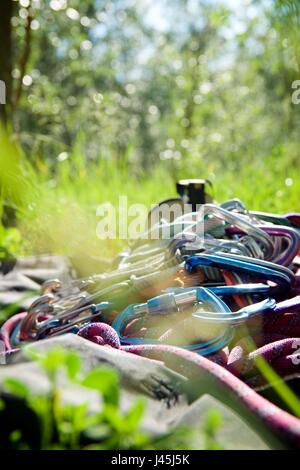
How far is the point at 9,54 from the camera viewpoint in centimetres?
349

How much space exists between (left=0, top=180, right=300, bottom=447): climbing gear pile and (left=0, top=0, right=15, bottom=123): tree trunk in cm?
188

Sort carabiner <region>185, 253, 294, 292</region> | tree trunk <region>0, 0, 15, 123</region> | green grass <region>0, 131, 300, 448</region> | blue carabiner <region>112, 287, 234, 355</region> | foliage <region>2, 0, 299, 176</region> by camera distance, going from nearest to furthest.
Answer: blue carabiner <region>112, 287, 234, 355</region>, carabiner <region>185, 253, 294, 292</region>, green grass <region>0, 131, 300, 448</region>, tree trunk <region>0, 0, 15, 123</region>, foliage <region>2, 0, 299, 176</region>

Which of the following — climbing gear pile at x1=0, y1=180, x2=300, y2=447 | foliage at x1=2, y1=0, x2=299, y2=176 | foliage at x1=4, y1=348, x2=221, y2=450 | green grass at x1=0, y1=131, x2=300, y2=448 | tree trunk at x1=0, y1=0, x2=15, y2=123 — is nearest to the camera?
foliage at x1=4, y1=348, x2=221, y2=450

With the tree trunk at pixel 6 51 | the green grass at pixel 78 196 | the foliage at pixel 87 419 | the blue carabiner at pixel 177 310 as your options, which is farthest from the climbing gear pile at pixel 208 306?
the tree trunk at pixel 6 51

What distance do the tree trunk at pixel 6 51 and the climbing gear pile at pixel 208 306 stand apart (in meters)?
1.88

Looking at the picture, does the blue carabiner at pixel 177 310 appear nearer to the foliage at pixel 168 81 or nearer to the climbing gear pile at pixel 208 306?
the climbing gear pile at pixel 208 306

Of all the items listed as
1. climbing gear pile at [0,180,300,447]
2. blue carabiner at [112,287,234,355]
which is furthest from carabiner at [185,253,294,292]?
blue carabiner at [112,287,234,355]

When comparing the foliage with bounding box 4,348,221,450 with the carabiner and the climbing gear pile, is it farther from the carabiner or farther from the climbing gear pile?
the carabiner

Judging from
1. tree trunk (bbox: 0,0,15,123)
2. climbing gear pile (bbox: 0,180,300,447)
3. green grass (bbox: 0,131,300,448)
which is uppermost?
tree trunk (bbox: 0,0,15,123)

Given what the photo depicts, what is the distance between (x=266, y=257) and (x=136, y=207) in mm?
1610

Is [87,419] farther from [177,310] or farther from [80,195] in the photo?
[80,195]

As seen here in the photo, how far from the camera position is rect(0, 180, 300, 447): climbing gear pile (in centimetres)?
105

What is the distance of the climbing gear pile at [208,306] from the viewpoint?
1.05m
